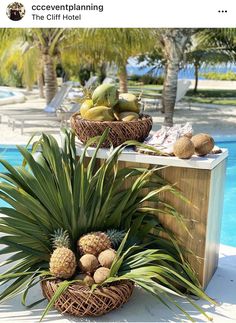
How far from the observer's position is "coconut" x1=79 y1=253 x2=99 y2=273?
2.41m

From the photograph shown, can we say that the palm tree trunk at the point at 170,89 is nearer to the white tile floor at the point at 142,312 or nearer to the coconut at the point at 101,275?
the white tile floor at the point at 142,312

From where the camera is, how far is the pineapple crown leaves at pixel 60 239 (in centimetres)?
251

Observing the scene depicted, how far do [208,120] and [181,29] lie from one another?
10.7ft

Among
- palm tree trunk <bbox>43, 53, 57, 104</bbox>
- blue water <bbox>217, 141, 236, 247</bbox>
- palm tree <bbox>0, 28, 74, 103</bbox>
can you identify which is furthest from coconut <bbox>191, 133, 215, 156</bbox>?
palm tree trunk <bbox>43, 53, 57, 104</bbox>

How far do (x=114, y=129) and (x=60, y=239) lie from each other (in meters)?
0.68

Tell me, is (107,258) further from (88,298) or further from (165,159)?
(165,159)

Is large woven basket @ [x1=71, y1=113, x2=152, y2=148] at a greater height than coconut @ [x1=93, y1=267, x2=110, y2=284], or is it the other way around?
large woven basket @ [x1=71, y1=113, x2=152, y2=148]

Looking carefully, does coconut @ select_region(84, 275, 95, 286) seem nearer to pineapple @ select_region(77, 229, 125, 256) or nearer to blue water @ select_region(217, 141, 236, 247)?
pineapple @ select_region(77, 229, 125, 256)

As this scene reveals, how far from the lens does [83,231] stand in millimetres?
2605

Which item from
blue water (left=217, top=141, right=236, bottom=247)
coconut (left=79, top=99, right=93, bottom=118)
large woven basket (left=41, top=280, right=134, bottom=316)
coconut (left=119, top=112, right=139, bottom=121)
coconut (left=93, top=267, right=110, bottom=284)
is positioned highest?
coconut (left=79, top=99, right=93, bottom=118)

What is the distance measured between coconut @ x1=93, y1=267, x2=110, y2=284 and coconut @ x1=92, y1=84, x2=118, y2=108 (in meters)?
0.98
